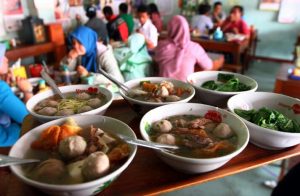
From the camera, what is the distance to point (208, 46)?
3457 mm

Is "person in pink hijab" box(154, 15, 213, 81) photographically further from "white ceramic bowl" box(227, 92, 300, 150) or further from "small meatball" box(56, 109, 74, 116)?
"small meatball" box(56, 109, 74, 116)

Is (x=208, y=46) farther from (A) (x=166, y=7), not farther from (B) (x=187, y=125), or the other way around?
(B) (x=187, y=125)

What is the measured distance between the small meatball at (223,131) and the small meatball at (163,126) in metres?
0.13

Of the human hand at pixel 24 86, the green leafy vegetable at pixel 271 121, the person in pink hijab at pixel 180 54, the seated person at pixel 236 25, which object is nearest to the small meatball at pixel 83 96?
the green leafy vegetable at pixel 271 121

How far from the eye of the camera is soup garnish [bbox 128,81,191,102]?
2.89ft

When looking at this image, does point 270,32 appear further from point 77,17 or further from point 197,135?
point 197,135

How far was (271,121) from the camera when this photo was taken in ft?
2.45

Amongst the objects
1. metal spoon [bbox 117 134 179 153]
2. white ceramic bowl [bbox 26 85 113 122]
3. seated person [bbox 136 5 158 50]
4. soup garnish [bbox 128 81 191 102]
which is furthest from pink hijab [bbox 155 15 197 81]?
metal spoon [bbox 117 134 179 153]

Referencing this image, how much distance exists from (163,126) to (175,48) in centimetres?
139

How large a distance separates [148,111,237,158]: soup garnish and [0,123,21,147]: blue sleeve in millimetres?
915

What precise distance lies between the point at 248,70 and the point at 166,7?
81.5 inches

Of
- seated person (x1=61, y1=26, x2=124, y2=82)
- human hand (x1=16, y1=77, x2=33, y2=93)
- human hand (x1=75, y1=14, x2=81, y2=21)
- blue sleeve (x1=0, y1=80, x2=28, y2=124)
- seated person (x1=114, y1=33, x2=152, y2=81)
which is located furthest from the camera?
human hand (x1=75, y1=14, x2=81, y2=21)

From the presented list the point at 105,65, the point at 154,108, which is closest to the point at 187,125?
the point at 154,108

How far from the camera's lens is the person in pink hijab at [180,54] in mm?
1979
